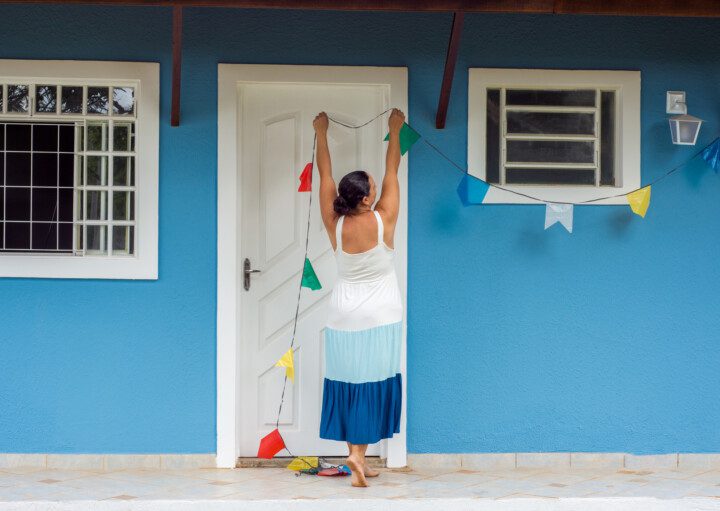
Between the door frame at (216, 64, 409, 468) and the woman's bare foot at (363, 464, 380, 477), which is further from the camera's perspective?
the door frame at (216, 64, 409, 468)

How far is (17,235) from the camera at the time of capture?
6.46 meters

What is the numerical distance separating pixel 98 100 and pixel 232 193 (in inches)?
40.9

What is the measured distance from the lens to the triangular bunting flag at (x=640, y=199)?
6359 millimetres

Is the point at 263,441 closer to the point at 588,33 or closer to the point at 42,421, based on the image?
the point at 42,421

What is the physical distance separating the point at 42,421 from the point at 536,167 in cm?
354

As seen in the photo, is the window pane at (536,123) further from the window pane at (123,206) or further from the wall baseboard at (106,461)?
the wall baseboard at (106,461)

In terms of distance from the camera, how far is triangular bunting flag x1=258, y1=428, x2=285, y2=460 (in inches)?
247

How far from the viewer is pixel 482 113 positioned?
650cm

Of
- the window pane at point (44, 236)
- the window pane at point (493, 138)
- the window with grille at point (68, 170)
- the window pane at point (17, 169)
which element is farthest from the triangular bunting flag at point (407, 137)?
the window pane at point (17, 169)

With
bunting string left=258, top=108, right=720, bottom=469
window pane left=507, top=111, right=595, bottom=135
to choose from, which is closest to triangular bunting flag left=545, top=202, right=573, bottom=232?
bunting string left=258, top=108, right=720, bottom=469

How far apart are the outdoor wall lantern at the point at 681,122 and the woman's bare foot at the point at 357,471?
9.30ft

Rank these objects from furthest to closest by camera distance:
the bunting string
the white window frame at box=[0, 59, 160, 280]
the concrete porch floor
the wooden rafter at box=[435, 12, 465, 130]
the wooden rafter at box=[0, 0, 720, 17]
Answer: the white window frame at box=[0, 59, 160, 280]
the bunting string
the wooden rafter at box=[435, 12, 465, 130]
the wooden rafter at box=[0, 0, 720, 17]
the concrete porch floor

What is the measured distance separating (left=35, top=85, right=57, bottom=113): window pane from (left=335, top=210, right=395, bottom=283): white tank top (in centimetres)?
203

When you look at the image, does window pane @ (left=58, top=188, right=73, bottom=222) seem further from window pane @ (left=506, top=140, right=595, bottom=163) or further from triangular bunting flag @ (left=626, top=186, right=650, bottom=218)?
triangular bunting flag @ (left=626, top=186, right=650, bottom=218)
